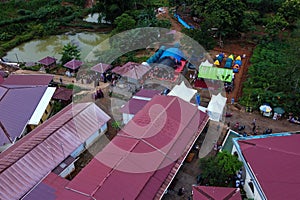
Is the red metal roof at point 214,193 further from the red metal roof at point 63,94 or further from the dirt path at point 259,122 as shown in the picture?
the red metal roof at point 63,94

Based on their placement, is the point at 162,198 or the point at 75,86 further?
the point at 75,86

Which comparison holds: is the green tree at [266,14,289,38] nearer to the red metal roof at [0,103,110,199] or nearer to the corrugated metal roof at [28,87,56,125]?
the red metal roof at [0,103,110,199]

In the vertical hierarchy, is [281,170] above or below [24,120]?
above

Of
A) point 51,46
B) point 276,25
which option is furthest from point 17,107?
point 276,25

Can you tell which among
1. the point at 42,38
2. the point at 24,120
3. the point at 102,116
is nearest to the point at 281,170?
the point at 102,116

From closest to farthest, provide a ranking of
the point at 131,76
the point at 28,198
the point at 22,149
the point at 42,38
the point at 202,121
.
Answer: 1. the point at 28,198
2. the point at 22,149
3. the point at 202,121
4. the point at 131,76
5. the point at 42,38

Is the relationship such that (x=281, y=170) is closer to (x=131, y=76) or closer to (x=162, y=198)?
(x=162, y=198)

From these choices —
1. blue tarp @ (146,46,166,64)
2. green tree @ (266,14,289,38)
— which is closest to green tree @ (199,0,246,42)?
green tree @ (266,14,289,38)
